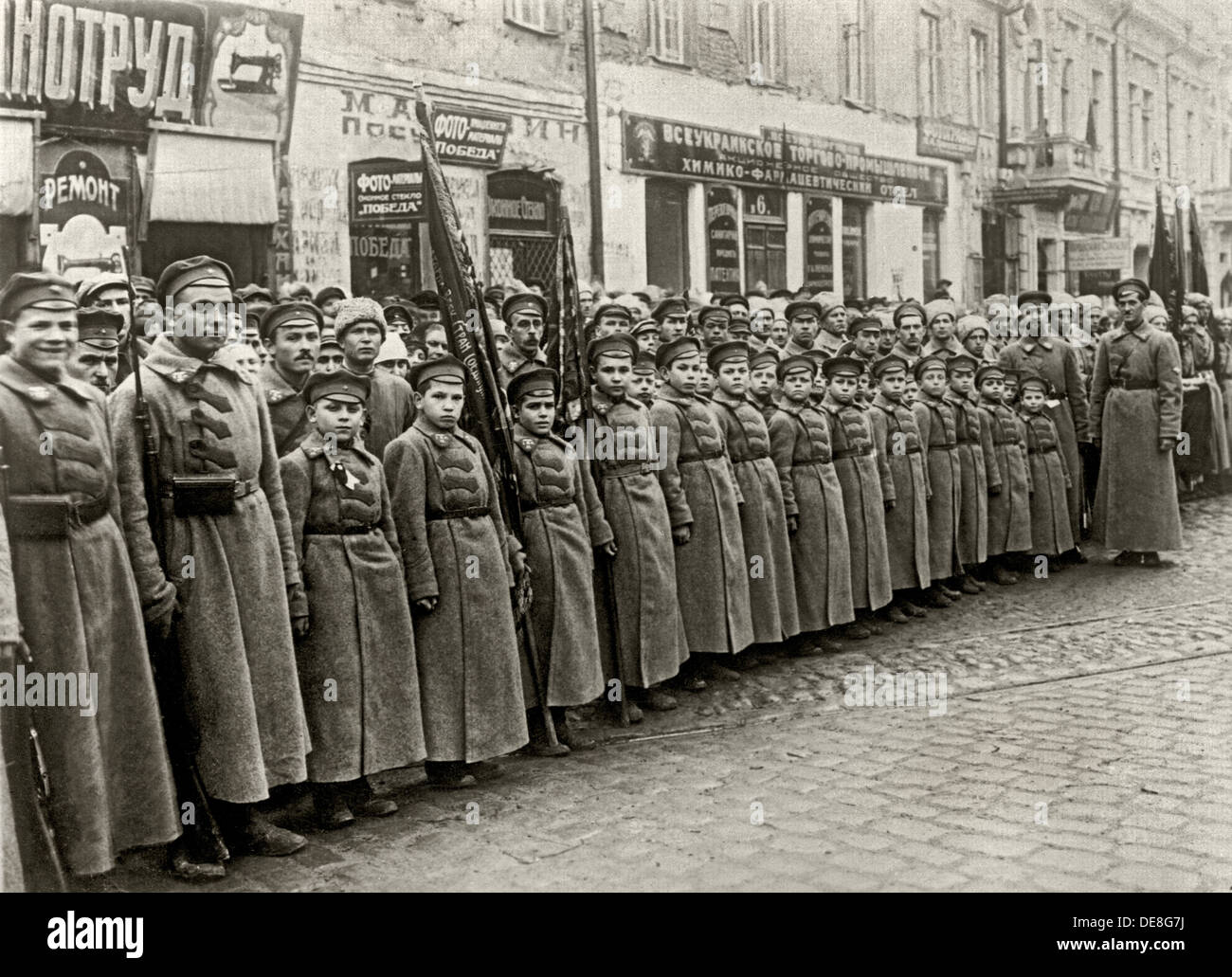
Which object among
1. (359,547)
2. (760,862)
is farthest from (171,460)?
(760,862)

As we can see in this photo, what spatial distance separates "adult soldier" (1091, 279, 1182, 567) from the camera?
10.0 metres

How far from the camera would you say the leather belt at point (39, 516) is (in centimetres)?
396

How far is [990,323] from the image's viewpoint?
12.0 m

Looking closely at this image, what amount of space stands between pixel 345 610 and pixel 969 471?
552 centimetres

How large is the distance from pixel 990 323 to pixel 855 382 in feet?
14.5

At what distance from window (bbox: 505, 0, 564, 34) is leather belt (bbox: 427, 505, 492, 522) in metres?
8.75

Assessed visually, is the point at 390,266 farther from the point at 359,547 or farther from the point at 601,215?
the point at 359,547

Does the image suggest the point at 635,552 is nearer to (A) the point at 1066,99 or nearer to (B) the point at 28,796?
(B) the point at 28,796

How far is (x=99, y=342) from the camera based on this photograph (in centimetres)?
498

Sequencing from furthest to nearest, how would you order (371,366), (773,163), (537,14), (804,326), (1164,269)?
(773,163) < (537,14) < (1164,269) < (804,326) < (371,366)

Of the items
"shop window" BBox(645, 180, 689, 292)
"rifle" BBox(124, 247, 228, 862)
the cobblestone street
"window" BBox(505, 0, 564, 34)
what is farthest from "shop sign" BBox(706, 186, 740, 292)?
"rifle" BBox(124, 247, 228, 862)

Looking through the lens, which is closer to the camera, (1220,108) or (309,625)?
(309,625)

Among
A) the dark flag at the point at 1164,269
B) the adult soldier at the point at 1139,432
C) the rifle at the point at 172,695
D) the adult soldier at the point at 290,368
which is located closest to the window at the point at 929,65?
the dark flag at the point at 1164,269

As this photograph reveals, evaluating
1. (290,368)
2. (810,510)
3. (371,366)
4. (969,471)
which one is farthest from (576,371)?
(969,471)
